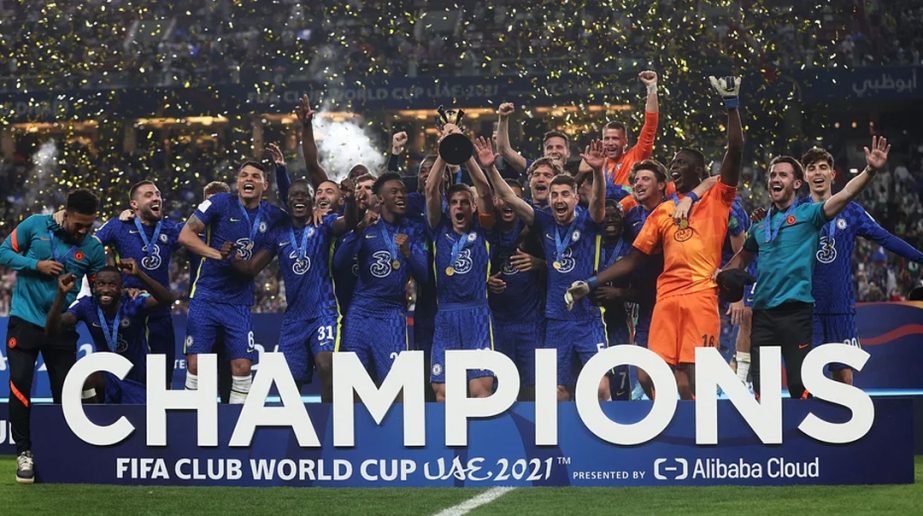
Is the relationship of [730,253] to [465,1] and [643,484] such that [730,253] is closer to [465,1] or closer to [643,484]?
[643,484]

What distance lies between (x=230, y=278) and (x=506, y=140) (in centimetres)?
195

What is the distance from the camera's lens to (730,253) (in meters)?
9.66

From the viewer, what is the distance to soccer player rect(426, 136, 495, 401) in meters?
8.41

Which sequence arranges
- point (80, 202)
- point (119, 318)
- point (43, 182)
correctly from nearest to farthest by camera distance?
point (80, 202), point (119, 318), point (43, 182)

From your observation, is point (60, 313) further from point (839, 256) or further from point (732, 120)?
point (839, 256)

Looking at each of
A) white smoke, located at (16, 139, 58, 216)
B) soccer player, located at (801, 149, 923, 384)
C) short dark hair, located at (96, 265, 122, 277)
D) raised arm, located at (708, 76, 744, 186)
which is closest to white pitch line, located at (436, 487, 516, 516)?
raised arm, located at (708, 76, 744, 186)

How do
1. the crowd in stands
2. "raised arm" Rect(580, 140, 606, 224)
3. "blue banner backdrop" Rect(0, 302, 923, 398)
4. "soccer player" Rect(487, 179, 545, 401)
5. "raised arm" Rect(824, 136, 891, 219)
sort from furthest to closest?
1. the crowd in stands
2. "blue banner backdrop" Rect(0, 302, 923, 398)
3. "soccer player" Rect(487, 179, 545, 401)
4. "raised arm" Rect(580, 140, 606, 224)
5. "raised arm" Rect(824, 136, 891, 219)

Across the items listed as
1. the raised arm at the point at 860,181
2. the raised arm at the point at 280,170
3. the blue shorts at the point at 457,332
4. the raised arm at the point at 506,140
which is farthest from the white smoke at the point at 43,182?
the raised arm at the point at 860,181

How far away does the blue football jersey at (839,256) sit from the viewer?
8781 mm

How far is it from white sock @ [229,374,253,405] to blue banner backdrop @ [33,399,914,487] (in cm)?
148

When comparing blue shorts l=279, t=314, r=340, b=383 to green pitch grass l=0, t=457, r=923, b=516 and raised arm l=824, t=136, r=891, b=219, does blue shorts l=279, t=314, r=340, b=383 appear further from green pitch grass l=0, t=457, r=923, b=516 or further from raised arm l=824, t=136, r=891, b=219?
raised arm l=824, t=136, r=891, b=219

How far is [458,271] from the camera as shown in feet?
27.8

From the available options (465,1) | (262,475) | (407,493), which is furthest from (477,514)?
(465,1)

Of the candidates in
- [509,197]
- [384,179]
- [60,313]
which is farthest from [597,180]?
[60,313]
